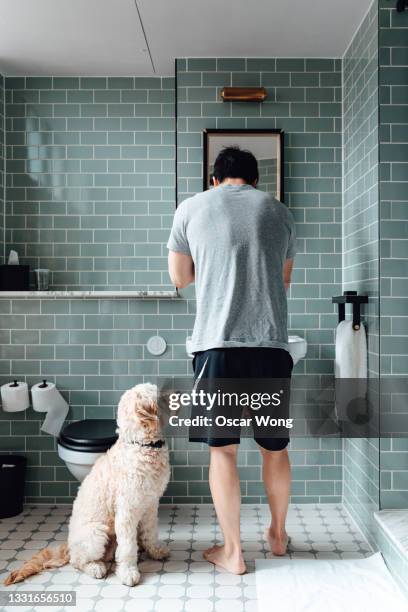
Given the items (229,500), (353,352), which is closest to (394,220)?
(353,352)

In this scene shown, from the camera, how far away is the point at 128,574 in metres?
1.92

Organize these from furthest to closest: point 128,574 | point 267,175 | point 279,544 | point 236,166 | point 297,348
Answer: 1. point 267,175
2. point 297,348
3. point 279,544
4. point 236,166
5. point 128,574

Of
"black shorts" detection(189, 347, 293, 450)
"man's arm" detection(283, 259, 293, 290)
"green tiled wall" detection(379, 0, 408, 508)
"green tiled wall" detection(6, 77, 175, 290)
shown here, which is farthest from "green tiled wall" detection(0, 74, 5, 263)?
"green tiled wall" detection(379, 0, 408, 508)

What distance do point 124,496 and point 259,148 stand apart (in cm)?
184

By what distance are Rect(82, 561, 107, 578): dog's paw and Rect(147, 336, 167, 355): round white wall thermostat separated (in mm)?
1095

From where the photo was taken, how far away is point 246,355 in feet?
6.38

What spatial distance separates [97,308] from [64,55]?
4.42 ft

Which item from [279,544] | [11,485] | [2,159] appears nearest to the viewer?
[279,544]

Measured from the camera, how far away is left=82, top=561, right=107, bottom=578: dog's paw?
197 centimetres

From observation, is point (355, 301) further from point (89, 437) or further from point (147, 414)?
point (89, 437)

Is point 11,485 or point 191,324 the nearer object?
point 11,485

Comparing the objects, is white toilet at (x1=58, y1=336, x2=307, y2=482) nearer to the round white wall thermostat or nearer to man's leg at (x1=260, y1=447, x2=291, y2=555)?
the round white wall thermostat

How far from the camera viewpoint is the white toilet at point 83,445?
230 cm

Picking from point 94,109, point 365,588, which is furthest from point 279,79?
point 365,588
